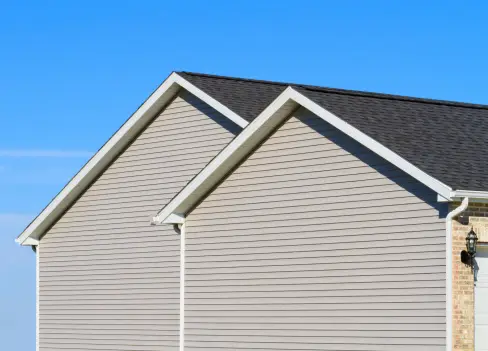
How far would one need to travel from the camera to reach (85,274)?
98.9 feet

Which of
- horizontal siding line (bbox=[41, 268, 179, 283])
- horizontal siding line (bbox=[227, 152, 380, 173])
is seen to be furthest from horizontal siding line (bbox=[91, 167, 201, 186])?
horizontal siding line (bbox=[227, 152, 380, 173])

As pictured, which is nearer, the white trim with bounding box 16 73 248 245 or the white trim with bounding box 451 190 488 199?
the white trim with bounding box 451 190 488 199

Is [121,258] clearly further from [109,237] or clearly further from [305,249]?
[305,249]

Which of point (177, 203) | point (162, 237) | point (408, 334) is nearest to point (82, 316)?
point (162, 237)

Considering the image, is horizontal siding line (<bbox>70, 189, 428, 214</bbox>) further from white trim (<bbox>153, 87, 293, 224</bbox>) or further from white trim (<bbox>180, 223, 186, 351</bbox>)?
white trim (<bbox>180, 223, 186, 351</bbox>)

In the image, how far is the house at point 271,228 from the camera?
2069 centimetres

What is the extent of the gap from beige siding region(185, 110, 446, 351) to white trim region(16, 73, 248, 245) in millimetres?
2386

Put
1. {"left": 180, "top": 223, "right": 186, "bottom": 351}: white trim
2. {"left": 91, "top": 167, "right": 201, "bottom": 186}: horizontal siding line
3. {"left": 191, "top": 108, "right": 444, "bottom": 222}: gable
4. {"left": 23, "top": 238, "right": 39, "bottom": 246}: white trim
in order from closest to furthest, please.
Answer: {"left": 191, "top": 108, "right": 444, "bottom": 222}: gable
{"left": 180, "top": 223, "right": 186, "bottom": 351}: white trim
{"left": 91, "top": 167, "right": 201, "bottom": 186}: horizontal siding line
{"left": 23, "top": 238, "right": 39, "bottom": 246}: white trim

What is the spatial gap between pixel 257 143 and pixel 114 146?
6.14 m

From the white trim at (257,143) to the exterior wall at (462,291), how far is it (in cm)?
84

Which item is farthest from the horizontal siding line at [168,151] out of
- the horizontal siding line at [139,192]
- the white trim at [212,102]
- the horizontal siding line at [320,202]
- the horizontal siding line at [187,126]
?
the horizontal siding line at [320,202]

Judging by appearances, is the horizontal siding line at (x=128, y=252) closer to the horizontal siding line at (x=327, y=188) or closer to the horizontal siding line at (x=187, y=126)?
the horizontal siding line at (x=187, y=126)

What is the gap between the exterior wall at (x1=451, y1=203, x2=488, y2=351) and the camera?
66.0 feet

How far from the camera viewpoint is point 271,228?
23922 mm
